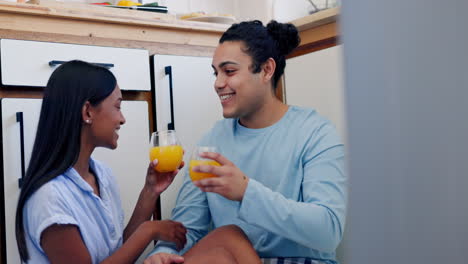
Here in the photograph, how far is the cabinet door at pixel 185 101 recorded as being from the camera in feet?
6.58

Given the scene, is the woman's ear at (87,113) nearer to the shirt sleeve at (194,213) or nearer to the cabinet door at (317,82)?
the shirt sleeve at (194,213)

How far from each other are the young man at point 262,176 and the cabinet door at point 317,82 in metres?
0.30

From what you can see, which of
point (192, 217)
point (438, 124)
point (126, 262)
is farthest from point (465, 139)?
point (192, 217)

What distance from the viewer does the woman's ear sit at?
148cm

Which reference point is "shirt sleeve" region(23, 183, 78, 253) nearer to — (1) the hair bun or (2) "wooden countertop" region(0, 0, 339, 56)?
(2) "wooden countertop" region(0, 0, 339, 56)

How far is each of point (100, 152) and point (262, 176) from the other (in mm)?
599

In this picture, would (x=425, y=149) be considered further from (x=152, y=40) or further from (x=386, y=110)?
(x=152, y=40)

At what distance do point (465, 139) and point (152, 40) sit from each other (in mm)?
1876

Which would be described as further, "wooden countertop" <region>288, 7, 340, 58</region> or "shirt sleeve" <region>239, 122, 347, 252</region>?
"wooden countertop" <region>288, 7, 340, 58</region>

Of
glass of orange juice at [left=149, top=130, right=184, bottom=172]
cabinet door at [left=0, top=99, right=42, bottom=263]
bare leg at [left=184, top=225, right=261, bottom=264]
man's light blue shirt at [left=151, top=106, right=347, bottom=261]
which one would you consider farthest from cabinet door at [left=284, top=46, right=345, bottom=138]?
cabinet door at [left=0, top=99, right=42, bottom=263]

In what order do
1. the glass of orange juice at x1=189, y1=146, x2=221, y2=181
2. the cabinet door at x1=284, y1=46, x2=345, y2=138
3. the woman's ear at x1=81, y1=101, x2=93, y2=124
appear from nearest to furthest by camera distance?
the glass of orange juice at x1=189, y1=146, x2=221, y2=181 → the woman's ear at x1=81, y1=101, x2=93, y2=124 → the cabinet door at x1=284, y1=46, x2=345, y2=138

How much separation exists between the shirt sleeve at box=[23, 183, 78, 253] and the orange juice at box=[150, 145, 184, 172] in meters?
0.30

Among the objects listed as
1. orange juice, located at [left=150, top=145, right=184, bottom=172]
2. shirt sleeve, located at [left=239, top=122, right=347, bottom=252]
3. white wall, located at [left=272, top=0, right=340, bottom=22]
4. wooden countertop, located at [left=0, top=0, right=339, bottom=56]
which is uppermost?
white wall, located at [left=272, top=0, right=340, bottom=22]

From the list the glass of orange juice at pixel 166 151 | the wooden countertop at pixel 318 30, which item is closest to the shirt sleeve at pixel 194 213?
the glass of orange juice at pixel 166 151
